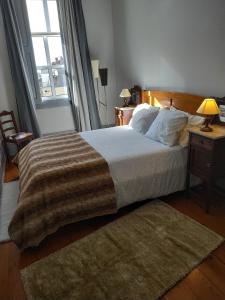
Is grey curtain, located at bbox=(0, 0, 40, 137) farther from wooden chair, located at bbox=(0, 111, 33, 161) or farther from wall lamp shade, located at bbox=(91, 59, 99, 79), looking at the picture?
wall lamp shade, located at bbox=(91, 59, 99, 79)

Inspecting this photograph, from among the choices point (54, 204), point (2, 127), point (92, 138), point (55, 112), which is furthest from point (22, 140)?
point (54, 204)

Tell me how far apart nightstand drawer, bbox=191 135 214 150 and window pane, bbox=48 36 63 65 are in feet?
10.4

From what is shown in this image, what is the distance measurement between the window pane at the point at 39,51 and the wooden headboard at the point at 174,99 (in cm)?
200

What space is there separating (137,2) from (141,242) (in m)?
3.53

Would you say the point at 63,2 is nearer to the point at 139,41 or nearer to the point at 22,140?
the point at 139,41

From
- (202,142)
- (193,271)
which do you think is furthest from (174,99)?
(193,271)

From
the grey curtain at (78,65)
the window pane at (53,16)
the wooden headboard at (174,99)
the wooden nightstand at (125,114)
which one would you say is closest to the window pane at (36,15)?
the window pane at (53,16)

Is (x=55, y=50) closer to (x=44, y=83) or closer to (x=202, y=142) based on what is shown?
(x=44, y=83)

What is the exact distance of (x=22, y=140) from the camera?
374 centimetres

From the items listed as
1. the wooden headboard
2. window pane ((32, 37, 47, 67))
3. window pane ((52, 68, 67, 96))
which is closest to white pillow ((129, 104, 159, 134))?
the wooden headboard

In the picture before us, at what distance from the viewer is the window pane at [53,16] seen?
4.03 meters

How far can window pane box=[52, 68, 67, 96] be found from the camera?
4.45m

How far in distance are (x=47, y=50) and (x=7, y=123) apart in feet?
5.06

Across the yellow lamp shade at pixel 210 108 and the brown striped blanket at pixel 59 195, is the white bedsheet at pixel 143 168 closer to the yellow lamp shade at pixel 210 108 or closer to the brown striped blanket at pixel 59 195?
the brown striped blanket at pixel 59 195
